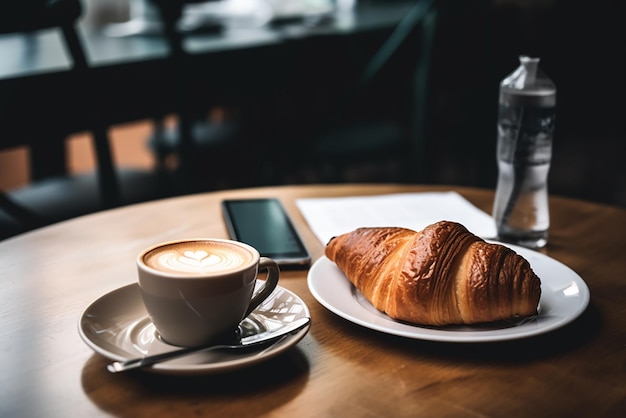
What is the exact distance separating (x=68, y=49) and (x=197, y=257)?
985 millimetres

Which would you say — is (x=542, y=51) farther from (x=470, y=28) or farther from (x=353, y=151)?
(x=353, y=151)

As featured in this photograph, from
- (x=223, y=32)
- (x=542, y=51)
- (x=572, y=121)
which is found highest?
(x=223, y=32)

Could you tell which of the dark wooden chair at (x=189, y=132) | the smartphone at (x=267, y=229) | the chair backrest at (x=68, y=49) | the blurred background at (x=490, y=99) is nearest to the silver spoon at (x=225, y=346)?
the smartphone at (x=267, y=229)

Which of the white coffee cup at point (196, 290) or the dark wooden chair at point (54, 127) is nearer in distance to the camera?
the white coffee cup at point (196, 290)

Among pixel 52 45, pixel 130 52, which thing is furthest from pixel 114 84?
pixel 52 45

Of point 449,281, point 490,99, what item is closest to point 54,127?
point 449,281

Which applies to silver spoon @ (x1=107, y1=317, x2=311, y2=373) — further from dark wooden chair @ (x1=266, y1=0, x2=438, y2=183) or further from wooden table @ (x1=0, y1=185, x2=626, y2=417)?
dark wooden chair @ (x1=266, y1=0, x2=438, y2=183)

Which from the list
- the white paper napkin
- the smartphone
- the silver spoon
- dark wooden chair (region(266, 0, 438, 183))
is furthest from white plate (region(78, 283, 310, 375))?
dark wooden chair (region(266, 0, 438, 183))

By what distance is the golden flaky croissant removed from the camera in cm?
55

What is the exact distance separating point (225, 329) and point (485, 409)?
19 cm

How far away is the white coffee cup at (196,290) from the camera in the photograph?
1.61 feet

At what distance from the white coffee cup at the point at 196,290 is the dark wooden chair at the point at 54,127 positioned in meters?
0.84

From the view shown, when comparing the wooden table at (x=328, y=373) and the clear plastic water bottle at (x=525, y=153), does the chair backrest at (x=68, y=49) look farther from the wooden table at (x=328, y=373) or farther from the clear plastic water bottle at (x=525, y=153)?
the clear plastic water bottle at (x=525, y=153)

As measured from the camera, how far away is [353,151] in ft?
5.96
